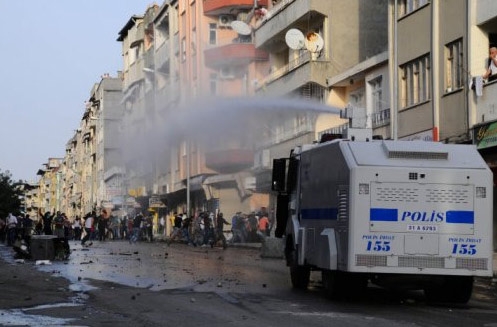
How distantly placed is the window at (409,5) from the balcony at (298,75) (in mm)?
8590

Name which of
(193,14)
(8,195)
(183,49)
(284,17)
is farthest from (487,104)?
(8,195)

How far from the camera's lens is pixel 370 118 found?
128 feet

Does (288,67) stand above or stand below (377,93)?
above

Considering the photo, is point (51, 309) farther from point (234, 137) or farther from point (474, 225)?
point (234, 137)

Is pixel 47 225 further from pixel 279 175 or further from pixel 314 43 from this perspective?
pixel 279 175

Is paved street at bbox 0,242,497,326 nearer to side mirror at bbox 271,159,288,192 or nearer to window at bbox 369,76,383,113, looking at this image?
side mirror at bbox 271,159,288,192

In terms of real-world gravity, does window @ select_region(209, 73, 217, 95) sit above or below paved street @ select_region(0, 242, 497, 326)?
above

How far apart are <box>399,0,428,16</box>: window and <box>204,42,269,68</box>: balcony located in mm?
18724

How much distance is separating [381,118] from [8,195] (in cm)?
7536

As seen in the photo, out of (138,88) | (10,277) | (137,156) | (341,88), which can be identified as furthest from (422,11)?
(138,88)

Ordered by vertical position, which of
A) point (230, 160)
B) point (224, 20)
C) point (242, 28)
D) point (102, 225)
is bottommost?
point (102, 225)

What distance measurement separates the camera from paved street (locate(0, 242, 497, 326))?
12812mm

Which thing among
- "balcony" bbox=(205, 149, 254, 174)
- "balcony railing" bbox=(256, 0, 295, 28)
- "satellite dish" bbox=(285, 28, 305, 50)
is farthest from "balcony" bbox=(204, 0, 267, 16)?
"satellite dish" bbox=(285, 28, 305, 50)

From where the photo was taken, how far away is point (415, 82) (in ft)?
112
